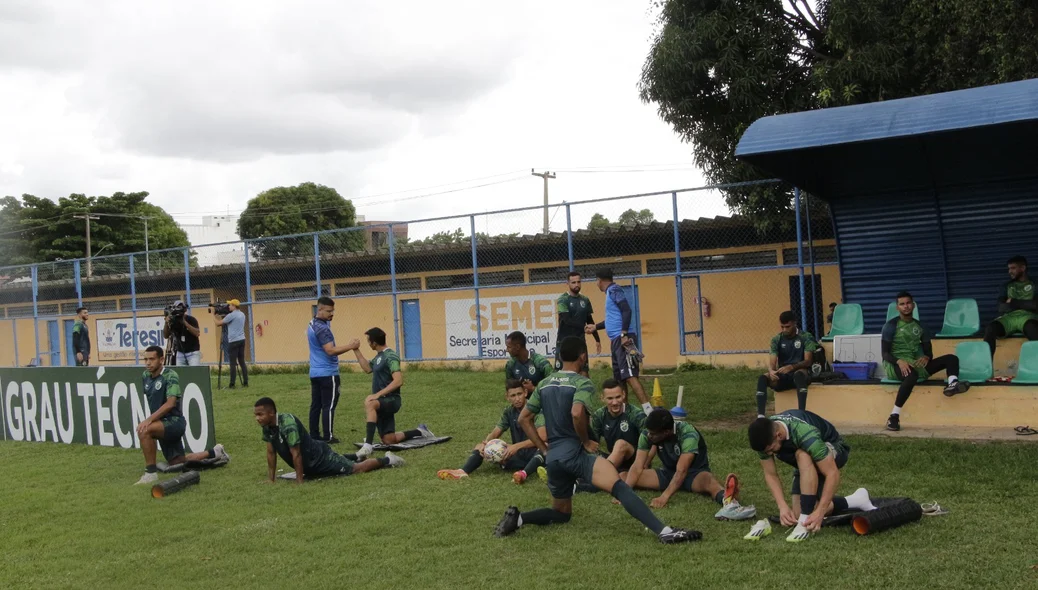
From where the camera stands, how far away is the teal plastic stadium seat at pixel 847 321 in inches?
537

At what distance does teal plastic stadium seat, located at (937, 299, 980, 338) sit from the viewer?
13148 mm

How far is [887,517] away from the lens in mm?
6684

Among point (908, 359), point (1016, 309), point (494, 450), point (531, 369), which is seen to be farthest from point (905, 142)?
point (494, 450)

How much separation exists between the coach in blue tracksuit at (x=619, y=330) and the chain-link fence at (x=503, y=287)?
39 cm

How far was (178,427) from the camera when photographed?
11000mm

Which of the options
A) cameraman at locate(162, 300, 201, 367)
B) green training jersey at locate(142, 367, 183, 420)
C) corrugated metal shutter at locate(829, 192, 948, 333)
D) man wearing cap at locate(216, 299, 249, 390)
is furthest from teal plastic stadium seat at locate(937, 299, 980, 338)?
man wearing cap at locate(216, 299, 249, 390)

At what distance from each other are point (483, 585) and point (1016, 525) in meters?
3.69

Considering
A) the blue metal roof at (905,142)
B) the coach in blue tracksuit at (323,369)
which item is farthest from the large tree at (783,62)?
the coach in blue tracksuit at (323,369)

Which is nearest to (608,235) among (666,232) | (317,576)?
(666,232)

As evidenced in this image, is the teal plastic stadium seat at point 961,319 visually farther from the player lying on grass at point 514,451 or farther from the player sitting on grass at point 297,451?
the player sitting on grass at point 297,451

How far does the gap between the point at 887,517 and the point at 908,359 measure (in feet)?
16.1

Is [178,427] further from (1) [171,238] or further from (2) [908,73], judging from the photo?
(1) [171,238]

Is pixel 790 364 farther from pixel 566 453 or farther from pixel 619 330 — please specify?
pixel 566 453

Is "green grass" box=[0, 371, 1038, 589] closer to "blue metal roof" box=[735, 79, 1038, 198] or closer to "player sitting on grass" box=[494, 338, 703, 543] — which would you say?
"player sitting on grass" box=[494, 338, 703, 543]
